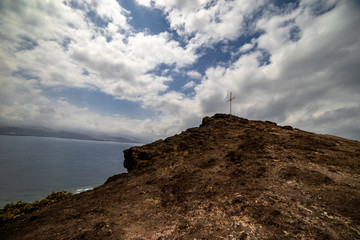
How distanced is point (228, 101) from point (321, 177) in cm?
1430

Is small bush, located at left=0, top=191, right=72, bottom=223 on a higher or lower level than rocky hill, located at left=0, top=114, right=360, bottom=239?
lower

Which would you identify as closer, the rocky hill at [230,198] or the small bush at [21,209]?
the rocky hill at [230,198]

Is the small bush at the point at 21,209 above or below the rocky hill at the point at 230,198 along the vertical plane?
below

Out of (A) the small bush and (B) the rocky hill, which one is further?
(A) the small bush

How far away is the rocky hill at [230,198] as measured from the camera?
6.17 m

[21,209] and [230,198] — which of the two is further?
[21,209]

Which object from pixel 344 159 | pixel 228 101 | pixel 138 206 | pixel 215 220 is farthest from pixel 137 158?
pixel 344 159

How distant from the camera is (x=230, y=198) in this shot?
805 centimetres

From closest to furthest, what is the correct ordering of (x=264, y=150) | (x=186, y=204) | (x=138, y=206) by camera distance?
(x=186, y=204) < (x=138, y=206) < (x=264, y=150)

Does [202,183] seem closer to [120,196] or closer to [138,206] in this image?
[138,206]

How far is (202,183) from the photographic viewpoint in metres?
9.91

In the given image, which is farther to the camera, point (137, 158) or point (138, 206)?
point (137, 158)

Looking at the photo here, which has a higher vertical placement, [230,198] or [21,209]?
[230,198]

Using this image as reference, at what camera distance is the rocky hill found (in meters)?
6.17
